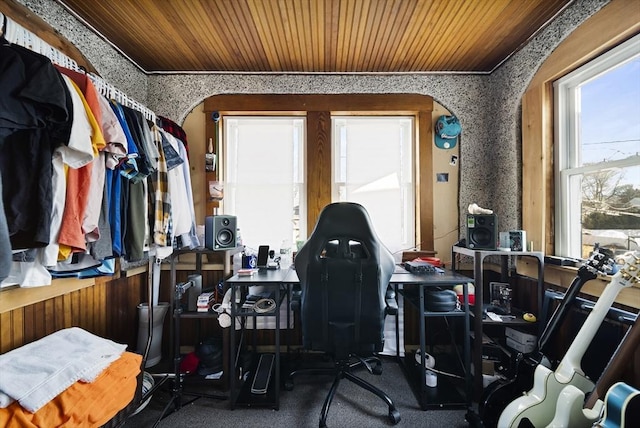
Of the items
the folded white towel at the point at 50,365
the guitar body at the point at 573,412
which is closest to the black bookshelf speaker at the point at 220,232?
the folded white towel at the point at 50,365

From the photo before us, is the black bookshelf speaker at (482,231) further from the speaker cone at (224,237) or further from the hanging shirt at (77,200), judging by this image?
the hanging shirt at (77,200)

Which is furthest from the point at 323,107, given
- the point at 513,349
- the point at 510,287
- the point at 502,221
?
the point at 513,349

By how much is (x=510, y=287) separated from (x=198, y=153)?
2.84m

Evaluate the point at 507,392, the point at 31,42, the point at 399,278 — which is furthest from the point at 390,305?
the point at 31,42

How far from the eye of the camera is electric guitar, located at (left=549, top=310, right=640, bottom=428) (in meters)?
1.08

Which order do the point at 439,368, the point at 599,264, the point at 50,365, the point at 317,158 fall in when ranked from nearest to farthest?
the point at 50,365
the point at 599,264
the point at 439,368
the point at 317,158

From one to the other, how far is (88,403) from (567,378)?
6.75ft

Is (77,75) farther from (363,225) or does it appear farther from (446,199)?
(446,199)

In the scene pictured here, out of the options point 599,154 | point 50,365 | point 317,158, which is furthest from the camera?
point 317,158

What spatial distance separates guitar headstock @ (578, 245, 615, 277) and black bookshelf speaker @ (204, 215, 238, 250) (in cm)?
209

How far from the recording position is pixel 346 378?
5.94 ft

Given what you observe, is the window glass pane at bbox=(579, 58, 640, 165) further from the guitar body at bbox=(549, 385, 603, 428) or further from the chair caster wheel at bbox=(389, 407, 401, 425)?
the chair caster wheel at bbox=(389, 407, 401, 425)

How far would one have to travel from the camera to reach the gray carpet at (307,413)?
1.57m

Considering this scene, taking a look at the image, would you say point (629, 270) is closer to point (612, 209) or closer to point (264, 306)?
point (612, 209)
